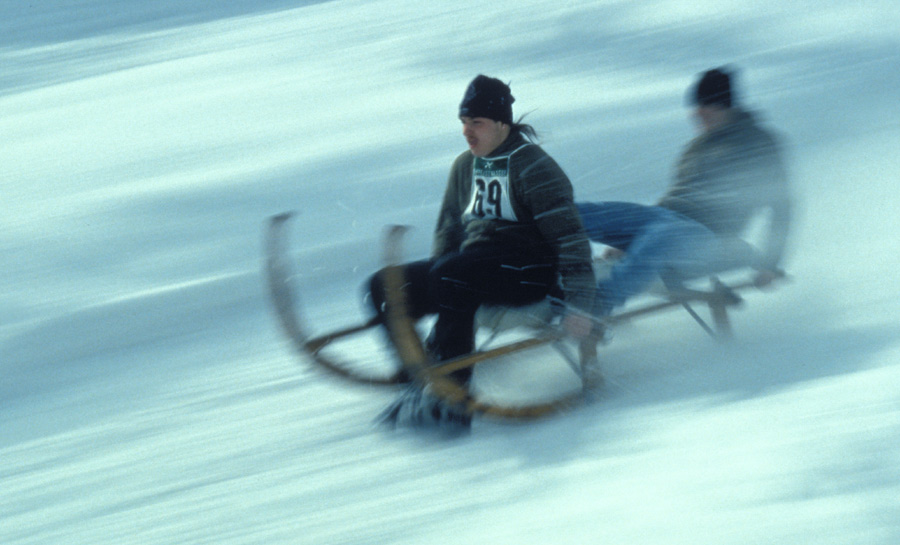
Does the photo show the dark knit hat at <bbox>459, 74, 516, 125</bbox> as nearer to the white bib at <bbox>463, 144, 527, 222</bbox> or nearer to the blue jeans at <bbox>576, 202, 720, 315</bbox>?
the white bib at <bbox>463, 144, 527, 222</bbox>

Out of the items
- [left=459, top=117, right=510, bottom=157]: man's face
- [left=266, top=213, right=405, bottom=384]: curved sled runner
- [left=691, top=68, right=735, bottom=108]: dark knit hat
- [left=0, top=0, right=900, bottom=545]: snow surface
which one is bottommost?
[left=0, top=0, right=900, bottom=545]: snow surface

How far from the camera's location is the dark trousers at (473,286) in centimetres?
287

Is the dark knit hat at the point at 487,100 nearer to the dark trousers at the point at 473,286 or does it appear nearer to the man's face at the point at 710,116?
the dark trousers at the point at 473,286

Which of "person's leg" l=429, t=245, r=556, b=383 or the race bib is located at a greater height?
the race bib

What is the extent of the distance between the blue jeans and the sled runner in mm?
67

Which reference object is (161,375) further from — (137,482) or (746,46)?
(746,46)

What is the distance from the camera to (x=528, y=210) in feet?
9.65

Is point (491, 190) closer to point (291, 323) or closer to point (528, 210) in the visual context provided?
point (528, 210)

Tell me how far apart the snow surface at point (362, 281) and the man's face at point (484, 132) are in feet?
2.64

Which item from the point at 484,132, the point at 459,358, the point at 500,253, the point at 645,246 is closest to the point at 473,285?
the point at 500,253

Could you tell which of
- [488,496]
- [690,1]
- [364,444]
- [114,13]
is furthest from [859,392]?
[114,13]

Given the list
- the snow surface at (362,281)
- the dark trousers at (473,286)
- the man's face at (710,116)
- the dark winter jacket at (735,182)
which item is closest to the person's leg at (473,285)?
the dark trousers at (473,286)

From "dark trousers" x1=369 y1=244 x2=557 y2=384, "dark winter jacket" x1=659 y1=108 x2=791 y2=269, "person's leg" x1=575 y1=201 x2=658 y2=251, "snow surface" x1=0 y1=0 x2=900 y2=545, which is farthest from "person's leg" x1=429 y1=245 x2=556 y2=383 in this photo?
"dark winter jacket" x1=659 y1=108 x2=791 y2=269

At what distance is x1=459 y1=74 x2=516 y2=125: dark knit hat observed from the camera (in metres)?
2.91
